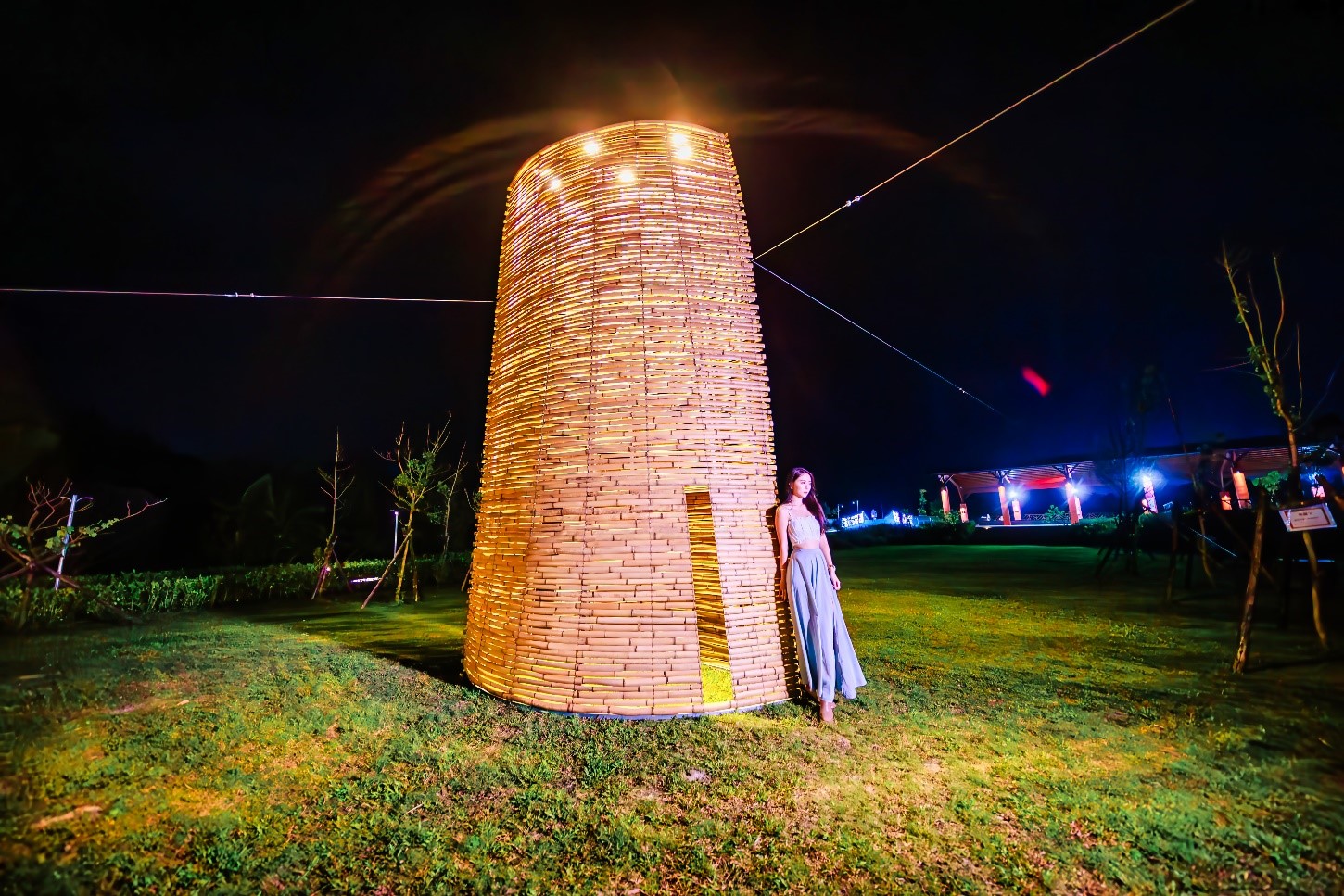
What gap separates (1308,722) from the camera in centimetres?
409

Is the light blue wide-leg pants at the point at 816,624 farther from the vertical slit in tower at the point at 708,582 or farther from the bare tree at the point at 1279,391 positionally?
the bare tree at the point at 1279,391

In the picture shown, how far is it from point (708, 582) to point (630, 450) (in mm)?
1662

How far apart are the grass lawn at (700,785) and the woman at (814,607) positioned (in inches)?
11.6

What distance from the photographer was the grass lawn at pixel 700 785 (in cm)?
254

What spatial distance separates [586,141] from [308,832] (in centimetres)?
605

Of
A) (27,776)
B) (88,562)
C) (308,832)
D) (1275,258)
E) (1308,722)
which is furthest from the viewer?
(88,562)

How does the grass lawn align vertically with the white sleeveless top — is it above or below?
below

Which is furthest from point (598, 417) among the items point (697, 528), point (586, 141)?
point (586, 141)

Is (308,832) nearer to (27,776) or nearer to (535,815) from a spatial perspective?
(535,815)

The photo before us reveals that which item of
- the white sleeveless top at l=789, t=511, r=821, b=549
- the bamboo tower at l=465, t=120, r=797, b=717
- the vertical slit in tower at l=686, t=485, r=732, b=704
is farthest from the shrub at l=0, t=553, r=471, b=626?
the white sleeveless top at l=789, t=511, r=821, b=549

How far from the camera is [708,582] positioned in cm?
539

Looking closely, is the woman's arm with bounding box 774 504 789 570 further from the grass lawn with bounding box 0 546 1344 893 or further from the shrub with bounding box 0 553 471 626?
the shrub with bounding box 0 553 471 626

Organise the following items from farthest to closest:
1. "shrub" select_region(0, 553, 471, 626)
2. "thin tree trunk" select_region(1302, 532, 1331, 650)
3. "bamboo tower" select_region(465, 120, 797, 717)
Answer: "shrub" select_region(0, 553, 471, 626)
"thin tree trunk" select_region(1302, 532, 1331, 650)
"bamboo tower" select_region(465, 120, 797, 717)

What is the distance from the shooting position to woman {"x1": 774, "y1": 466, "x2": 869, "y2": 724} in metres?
4.35
